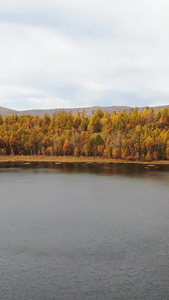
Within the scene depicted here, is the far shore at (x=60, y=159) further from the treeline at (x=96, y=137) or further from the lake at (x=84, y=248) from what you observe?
the lake at (x=84, y=248)

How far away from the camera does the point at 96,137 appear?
128125 mm

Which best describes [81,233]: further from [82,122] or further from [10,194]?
[82,122]

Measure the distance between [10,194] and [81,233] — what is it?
20987mm

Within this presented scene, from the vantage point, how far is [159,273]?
17.7 metres

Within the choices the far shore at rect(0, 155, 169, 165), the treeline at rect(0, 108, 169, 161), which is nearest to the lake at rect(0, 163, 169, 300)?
the far shore at rect(0, 155, 169, 165)

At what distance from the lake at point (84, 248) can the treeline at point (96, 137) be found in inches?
2973

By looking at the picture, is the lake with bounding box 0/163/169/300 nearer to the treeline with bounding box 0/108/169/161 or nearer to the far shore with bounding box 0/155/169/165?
the far shore with bounding box 0/155/169/165

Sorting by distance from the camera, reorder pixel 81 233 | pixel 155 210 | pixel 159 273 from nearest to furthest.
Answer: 1. pixel 159 273
2. pixel 81 233
3. pixel 155 210

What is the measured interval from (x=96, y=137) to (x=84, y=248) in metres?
107

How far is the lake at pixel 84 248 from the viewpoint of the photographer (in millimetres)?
16016

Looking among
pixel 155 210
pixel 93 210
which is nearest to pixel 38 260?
pixel 93 210

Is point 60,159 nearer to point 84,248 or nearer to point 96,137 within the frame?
point 96,137

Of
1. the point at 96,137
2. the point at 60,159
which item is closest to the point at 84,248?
the point at 60,159

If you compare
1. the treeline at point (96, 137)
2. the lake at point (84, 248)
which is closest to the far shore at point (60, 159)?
the treeline at point (96, 137)
